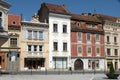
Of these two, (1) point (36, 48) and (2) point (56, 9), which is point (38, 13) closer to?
(2) point (56, 9)

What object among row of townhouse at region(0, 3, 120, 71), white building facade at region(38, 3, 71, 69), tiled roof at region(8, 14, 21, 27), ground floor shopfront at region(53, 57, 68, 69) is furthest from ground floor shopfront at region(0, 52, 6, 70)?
ground floor shopfront at region(53, 57, 68, 69)

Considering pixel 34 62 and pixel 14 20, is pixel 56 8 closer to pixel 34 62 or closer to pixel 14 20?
pixel 14 20

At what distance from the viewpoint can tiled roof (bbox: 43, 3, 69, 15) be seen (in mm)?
58056

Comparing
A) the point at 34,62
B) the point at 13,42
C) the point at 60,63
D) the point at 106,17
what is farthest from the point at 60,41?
the point at 106,17

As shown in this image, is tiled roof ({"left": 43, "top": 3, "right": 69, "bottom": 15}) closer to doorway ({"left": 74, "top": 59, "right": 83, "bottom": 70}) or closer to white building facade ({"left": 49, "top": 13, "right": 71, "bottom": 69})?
white building facade ({"left": 49, "top": 13, "right": 71, "bottom": 69})

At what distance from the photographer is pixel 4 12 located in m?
30.2

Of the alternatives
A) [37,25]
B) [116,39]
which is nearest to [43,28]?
[37,25]

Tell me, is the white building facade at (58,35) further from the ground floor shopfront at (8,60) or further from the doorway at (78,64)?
the ground floor shopfront at (8,60)

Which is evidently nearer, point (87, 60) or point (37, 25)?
point (37, 25)

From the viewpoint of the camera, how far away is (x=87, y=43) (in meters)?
62.5

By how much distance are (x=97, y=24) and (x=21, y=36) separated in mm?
18921

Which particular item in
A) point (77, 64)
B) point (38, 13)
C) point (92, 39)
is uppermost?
point (38, 13)

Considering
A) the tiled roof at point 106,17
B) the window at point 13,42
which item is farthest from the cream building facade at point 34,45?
the tiled roof at point 106,17

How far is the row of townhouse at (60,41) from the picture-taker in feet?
175
